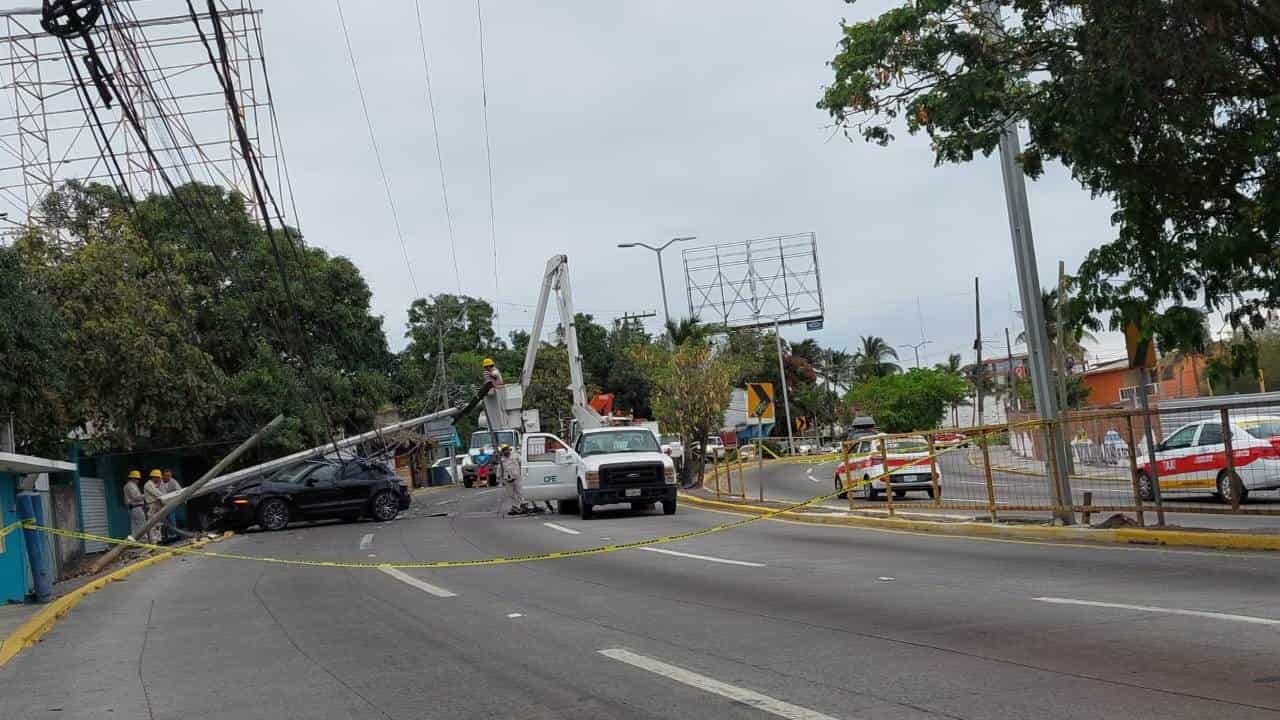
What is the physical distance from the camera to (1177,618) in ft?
28.1

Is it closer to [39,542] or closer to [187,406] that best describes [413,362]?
[187,406]

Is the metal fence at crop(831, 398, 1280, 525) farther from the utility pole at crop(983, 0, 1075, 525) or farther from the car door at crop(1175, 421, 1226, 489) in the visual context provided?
the utility pole at crop(983, 0, 1075, 525)

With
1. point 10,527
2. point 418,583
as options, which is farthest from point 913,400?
point 10,527

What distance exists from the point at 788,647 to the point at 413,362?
77350 mm

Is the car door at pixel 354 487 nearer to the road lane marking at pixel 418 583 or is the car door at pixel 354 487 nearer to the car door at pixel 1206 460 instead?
the road lane marking at pixel 418 583

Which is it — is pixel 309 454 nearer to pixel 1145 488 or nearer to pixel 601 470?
pixel 601 470

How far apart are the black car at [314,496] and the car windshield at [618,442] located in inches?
235

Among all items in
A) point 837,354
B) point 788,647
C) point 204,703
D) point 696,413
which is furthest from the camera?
point 837,354

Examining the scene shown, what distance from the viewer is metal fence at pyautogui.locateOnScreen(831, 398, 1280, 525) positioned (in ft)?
47.9

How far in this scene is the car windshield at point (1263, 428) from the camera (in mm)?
14289

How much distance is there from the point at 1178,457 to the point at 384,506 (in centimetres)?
1924

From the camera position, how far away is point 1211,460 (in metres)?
16.0

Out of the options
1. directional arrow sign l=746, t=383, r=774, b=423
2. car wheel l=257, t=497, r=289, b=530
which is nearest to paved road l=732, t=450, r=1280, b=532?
directional arrow sign l=746, t=383, r=774, b=423

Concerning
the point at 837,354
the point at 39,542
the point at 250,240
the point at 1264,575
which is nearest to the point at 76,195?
the point at 250,240
